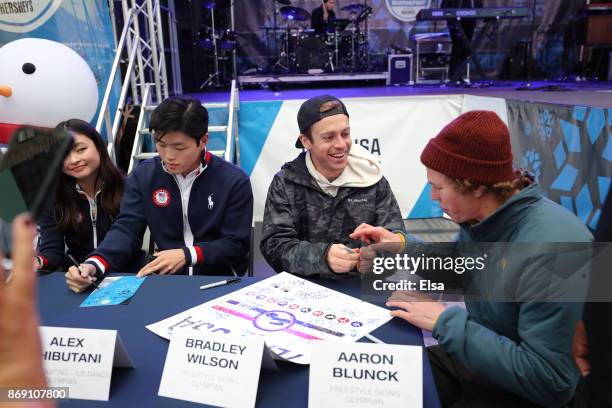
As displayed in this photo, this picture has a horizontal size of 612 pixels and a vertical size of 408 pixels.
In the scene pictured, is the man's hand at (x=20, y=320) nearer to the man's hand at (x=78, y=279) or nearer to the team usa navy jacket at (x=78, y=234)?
the man's hand at (x=78, y=279)

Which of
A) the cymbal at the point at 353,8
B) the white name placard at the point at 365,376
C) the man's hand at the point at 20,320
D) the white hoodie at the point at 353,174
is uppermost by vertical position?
the cymbal at the point at 353,8

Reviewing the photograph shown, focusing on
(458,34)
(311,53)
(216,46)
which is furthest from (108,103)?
(311,53)

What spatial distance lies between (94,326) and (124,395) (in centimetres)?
28

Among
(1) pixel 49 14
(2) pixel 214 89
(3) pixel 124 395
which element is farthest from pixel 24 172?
(2) pixel 214 89

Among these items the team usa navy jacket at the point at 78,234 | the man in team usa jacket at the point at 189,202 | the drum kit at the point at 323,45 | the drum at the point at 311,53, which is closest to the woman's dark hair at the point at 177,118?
the man in team usa jacket at the point at 189,202

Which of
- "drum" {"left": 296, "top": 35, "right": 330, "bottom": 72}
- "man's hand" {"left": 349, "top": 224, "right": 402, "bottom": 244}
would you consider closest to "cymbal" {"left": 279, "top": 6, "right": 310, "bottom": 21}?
"drum" {"left": 296, "top": 35, "right": 330, "bottom": 72}

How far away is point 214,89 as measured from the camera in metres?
7.38

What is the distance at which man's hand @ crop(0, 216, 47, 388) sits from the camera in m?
0.29

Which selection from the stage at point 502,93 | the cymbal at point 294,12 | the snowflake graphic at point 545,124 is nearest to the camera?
the snowflake graphic at point 545,124

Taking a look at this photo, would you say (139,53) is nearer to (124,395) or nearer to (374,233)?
(374,233)

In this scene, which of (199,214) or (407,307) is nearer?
(407,307)

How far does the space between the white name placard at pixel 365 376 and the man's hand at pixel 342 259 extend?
0.53 m

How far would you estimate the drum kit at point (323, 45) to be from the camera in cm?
756

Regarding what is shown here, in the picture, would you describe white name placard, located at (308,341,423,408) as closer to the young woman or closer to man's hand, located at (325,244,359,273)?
man's hand, located at (325,244,359,273)
